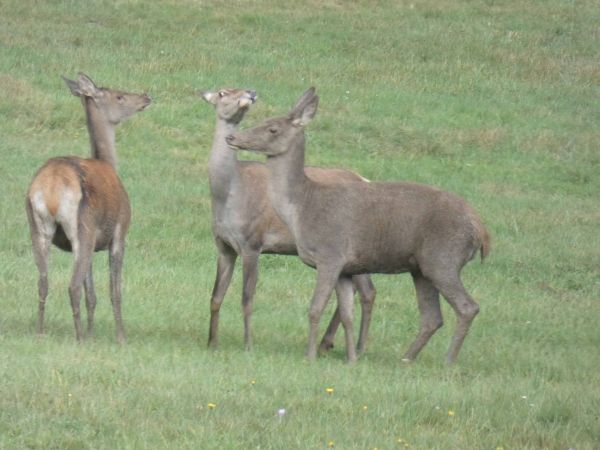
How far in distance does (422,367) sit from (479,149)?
36.4ft

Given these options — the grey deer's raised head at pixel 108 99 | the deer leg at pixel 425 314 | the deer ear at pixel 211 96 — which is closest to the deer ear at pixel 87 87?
the grey deer's raised head at pixel 108 99

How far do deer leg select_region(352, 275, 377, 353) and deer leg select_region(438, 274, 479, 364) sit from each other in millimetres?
962

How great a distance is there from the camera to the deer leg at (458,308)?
36.0ft

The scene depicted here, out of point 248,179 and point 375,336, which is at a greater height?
point 248,179

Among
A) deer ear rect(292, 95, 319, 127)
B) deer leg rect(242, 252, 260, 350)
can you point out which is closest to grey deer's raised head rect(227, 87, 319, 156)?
deer ear rect(292, 95, 319, 127)

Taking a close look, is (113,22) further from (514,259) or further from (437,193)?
(437,193)

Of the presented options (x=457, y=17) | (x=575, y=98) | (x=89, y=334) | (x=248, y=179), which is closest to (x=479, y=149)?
(x=575, y=98)

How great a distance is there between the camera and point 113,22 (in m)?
A: 26.6

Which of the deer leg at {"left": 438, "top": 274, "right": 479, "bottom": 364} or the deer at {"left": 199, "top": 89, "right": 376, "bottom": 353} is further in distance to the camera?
the deer at {"left": 199, "top": 89, "right": 376, "bottom": 353}

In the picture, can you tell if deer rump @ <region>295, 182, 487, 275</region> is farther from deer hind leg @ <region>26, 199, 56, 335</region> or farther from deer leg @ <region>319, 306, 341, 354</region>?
deer hind leg @ <region>26, 199, 56, 335</region>

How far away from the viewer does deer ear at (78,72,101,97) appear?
11719 millimetres

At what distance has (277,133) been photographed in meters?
11.1

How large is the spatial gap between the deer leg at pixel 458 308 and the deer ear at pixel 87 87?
3.36m

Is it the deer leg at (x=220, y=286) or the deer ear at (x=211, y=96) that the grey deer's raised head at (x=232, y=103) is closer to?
the deer ear at (x=211, y=96)
